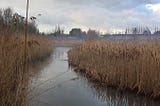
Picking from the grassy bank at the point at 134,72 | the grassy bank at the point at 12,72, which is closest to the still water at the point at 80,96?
the grassy bank at the point at 134,72

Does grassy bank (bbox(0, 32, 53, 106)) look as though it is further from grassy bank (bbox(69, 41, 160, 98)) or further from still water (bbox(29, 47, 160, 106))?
grassy bank (bbox(69, 41, 160, 98))

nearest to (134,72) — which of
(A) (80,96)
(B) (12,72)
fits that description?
(A) (80,96)

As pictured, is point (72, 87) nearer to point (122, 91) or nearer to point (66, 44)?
point (122, 91)

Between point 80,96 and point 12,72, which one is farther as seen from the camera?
point 80,96

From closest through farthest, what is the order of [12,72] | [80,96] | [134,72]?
1. [12,72]
2. [80,96]
3. [134,72]

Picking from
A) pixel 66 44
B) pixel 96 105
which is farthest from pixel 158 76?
pixel 66 44

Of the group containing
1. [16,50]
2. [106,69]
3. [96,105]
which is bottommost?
[96,105]

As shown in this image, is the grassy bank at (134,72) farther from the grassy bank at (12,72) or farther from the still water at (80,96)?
the grassy bank at (12,72)

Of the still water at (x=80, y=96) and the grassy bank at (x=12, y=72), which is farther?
the still water at (x=80, y=96)

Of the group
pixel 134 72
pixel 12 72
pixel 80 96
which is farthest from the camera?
pixel 134 72

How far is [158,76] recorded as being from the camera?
7.53 metres

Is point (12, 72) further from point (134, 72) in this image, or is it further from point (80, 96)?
point (134, 72)

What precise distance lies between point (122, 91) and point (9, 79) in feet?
15.1

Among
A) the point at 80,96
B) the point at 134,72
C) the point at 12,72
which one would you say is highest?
the point at 12,72
